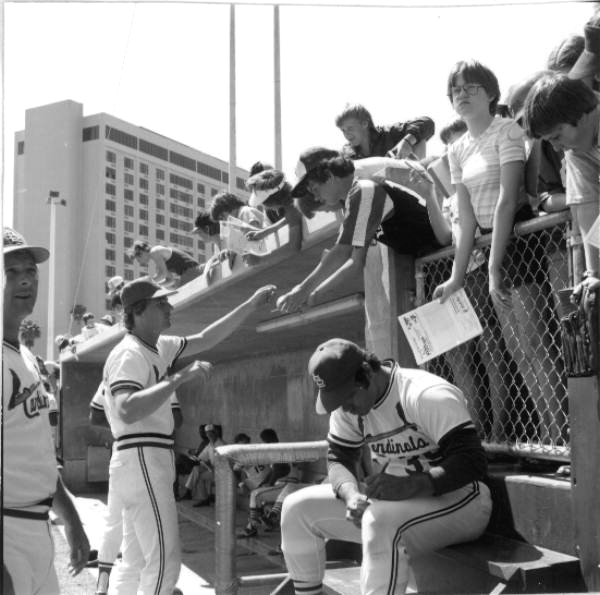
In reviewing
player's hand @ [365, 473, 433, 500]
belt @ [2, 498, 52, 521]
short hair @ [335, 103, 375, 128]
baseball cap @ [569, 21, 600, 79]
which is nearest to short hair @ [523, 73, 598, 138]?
baseball cap @ [569, 21, 600, 79]

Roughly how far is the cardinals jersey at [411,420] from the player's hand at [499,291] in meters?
0.40

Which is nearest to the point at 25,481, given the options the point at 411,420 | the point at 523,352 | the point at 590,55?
the point at 411,420

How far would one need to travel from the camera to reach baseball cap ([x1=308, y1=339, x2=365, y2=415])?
304 cm

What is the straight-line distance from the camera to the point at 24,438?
2.74 meters

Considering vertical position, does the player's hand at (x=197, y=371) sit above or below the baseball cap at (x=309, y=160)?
below

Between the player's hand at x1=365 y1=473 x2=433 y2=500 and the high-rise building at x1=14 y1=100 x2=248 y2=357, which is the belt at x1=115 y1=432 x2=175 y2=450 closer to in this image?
the high-rise building at x1=14 y1=100 x2=248 y2=357

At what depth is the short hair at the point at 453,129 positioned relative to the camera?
14.6ft

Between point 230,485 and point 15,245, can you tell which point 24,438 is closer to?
point 15,245

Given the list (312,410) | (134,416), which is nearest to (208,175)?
(134,416)

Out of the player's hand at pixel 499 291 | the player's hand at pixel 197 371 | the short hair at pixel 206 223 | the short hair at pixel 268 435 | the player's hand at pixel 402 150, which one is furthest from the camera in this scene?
the short hair at pixel 268 435

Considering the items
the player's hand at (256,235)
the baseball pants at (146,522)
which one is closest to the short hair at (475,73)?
the player's hand at (256,235)

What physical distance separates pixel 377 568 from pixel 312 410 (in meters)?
7.19

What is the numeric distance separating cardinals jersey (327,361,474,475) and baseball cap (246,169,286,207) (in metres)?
2.12

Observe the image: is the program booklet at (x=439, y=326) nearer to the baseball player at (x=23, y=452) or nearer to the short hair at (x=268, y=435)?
the baseball player at (x=23, y=452)
